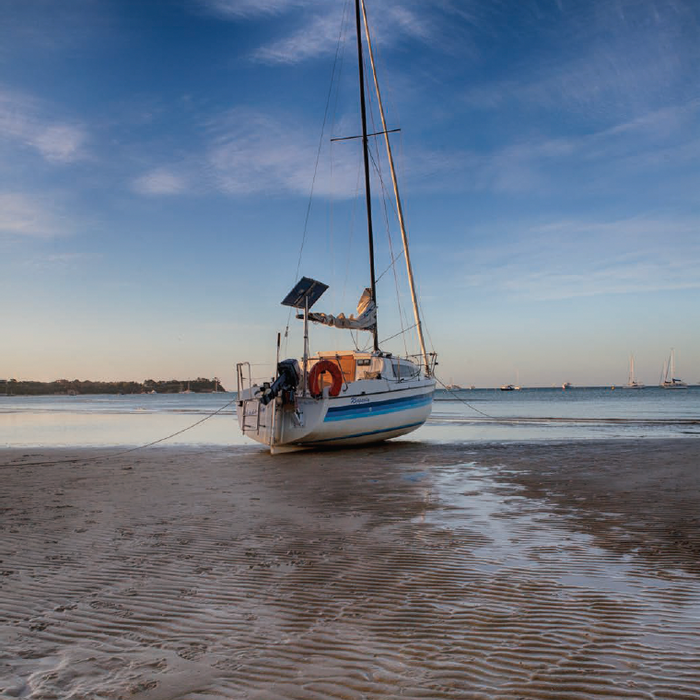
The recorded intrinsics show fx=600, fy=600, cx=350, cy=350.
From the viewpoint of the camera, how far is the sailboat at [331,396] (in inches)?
680

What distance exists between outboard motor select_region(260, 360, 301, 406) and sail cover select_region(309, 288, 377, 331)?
10.9 ft

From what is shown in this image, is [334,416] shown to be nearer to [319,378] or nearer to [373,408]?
[319,378]

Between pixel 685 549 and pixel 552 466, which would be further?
pixel 552 466

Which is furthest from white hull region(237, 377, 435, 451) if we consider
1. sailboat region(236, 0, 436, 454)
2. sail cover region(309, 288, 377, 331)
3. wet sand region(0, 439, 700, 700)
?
wet sand region(0, 439, 700, 700)

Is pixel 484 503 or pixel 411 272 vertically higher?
pixel 411 272

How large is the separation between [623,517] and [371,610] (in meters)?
5.20

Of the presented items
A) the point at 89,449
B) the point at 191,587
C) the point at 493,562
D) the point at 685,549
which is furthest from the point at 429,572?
the point at 89,449

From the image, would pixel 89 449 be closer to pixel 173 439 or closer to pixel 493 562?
pixel 173 439

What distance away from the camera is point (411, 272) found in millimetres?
25422

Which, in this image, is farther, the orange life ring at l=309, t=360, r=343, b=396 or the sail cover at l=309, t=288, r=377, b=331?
the sail cover at l=309, t=288, r=377, b=331

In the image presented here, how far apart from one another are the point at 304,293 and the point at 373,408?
4.15 metres

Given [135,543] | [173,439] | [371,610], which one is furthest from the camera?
[173,439]

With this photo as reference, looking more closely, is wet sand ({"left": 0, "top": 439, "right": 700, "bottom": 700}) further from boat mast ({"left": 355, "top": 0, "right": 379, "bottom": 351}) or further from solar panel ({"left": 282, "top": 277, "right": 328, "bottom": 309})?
boat mast ({"left": 355, "top": 0, "right": 379, "bottom": 351})

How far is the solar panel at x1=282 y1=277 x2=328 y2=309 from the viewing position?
18.0 meters
